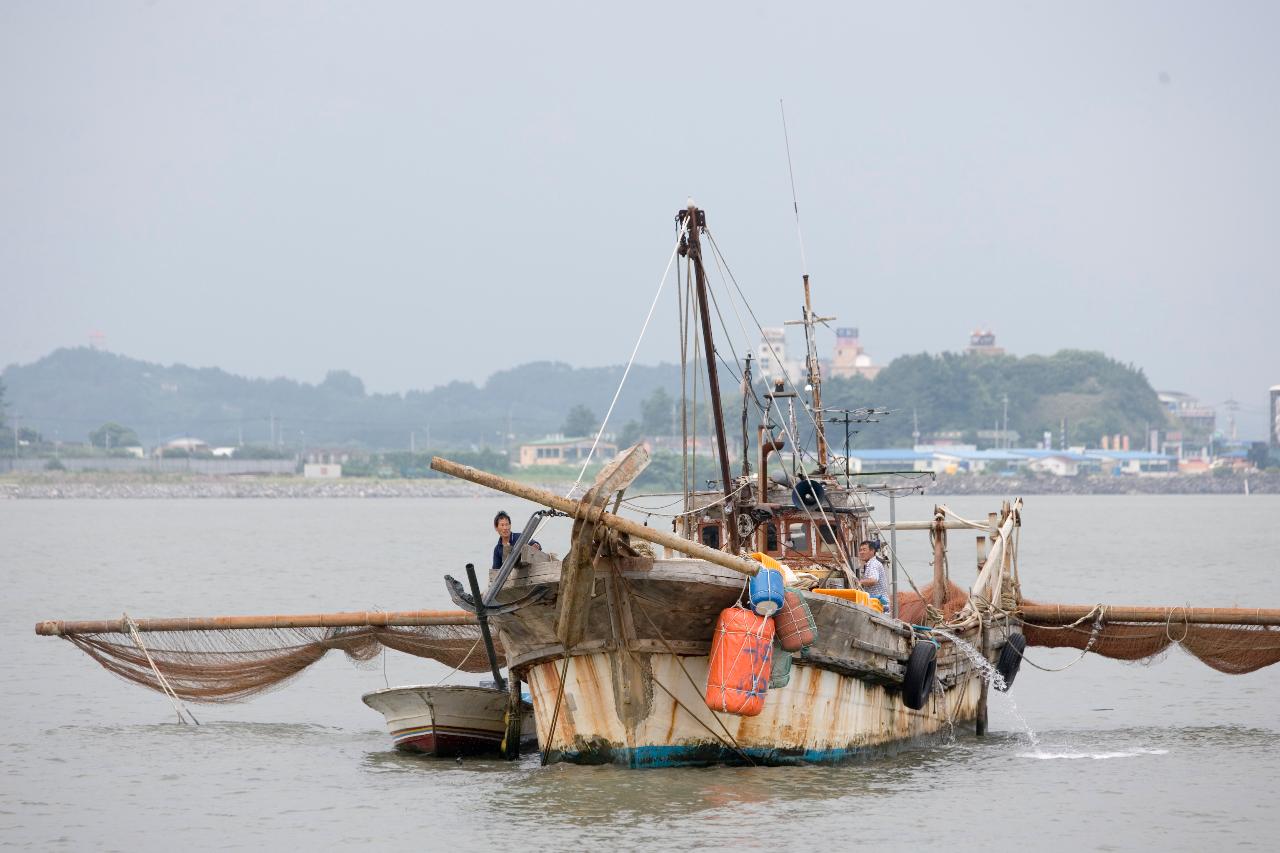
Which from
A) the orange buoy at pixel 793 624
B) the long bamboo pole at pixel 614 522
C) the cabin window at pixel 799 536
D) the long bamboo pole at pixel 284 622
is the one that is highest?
the long bamboo pole at pixel 614 522

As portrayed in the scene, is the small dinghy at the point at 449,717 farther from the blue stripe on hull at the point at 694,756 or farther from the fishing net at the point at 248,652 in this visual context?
the fishing net at the point at 248,652

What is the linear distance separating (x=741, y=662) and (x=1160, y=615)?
409 inches

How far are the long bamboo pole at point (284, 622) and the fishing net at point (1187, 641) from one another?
919cm

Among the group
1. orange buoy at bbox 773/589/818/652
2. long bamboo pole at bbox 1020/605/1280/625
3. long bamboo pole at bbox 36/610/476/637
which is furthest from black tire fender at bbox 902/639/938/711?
long bamboo pole at bbox 36/610/476/637

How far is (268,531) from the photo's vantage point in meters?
113

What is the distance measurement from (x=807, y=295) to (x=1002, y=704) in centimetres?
759

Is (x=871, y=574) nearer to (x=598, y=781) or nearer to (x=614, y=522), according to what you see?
(x=598, y=781)

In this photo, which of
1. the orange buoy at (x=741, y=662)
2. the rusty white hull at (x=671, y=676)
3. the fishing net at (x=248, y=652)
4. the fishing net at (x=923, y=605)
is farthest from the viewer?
the fishing net at (x=923, y=605)

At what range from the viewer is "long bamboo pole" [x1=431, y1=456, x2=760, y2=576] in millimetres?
18312

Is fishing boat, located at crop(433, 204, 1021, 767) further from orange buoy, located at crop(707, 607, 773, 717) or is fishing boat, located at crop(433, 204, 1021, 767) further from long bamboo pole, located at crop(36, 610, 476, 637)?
long bamboo pole, located at crop(36, 610, 476, 637)

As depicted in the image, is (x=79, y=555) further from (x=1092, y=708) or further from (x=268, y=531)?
(x=1092, y=708)

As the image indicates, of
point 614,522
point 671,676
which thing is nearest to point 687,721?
point 671,676

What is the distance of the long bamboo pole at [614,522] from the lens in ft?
60.1

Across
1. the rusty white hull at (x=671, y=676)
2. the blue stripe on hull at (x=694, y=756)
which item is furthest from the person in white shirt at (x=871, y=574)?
the blue stripe on hull at (x=694, y=756)
